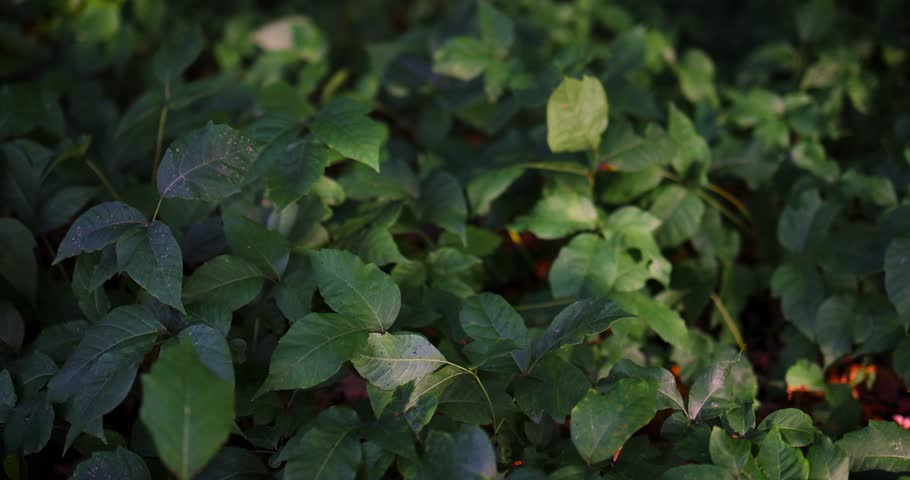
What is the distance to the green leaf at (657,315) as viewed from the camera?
176cm

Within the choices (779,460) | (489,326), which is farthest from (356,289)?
(779,460)

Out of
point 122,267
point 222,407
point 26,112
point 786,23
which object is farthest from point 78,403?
point 786,23

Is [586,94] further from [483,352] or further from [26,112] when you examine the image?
[26,112]

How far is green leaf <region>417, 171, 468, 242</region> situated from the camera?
74.3 inches

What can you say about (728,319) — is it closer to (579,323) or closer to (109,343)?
(579,323)

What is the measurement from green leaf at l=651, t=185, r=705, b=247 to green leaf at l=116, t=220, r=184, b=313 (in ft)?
4.46

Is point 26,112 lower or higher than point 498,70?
lower

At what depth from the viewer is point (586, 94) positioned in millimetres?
1825

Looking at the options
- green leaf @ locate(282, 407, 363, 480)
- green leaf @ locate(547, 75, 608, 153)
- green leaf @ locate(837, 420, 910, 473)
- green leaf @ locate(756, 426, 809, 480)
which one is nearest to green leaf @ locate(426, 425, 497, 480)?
green leaf @ locate(282, 407, 363, 480)

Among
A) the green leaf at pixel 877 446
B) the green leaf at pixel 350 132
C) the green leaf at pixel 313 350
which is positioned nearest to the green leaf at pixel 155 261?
the green leaf at pixel 313 350

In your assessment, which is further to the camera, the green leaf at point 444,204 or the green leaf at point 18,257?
the green leaf at point 444,204

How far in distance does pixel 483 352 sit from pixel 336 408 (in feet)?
1.08

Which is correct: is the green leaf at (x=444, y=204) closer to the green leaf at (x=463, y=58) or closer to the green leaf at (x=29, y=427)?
the green leaf at (x=463, y=58)

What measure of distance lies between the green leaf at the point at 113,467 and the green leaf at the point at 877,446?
4.95 feet
